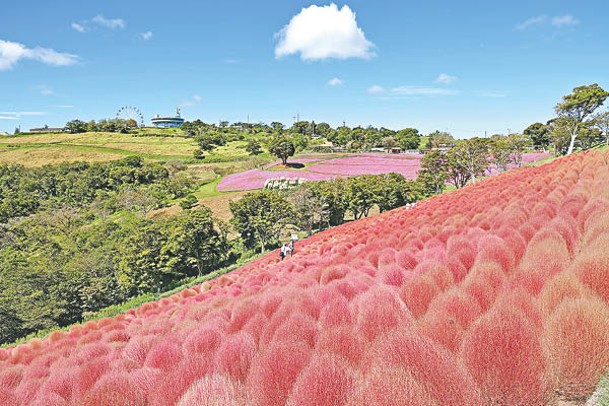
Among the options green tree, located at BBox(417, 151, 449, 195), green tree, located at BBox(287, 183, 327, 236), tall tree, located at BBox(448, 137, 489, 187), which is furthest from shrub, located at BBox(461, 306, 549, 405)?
green tree, located at BBox(417, 151, 449, 195)

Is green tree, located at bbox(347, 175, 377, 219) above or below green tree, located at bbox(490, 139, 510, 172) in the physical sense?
below

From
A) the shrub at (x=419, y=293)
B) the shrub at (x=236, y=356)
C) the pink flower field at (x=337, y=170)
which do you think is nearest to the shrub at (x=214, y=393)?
the shrub at (x=236, y=356)

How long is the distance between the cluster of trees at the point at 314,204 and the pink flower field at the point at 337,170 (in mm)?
7861

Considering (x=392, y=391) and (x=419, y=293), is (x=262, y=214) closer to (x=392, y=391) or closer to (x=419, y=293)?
(x=419, y=293)

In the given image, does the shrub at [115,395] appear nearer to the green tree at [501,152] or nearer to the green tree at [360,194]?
the green tree at [360,194]

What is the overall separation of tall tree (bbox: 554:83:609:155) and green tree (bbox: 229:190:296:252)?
23.0 meters

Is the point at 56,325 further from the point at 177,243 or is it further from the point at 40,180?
the point at 40,180

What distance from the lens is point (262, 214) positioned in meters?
29.4

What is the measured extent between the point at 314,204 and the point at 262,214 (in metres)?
5.08

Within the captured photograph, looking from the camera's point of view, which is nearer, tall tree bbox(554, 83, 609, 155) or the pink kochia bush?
the pink kochia bush

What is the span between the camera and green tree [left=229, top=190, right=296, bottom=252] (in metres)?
29.1

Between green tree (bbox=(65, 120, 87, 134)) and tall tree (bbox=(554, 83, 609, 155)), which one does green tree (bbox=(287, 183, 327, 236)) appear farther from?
green tree (bbox=(65, 120, 87, 134))

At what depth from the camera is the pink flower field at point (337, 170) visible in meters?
46.8

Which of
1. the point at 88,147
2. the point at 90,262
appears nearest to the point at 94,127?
the point at 88,147
